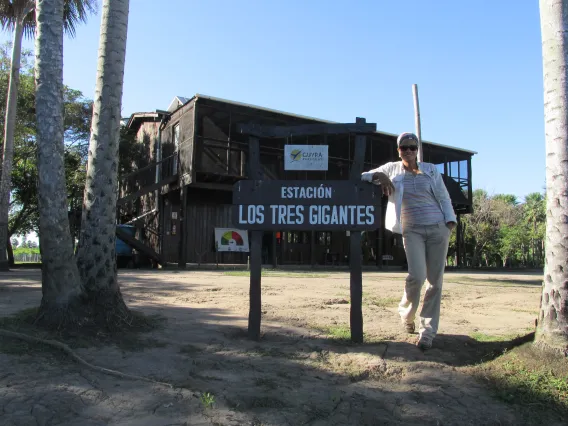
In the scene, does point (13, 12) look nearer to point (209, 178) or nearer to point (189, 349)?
point (209, 178)

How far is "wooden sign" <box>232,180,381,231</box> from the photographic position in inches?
160

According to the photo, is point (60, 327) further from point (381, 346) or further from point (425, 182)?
point (425, 182)

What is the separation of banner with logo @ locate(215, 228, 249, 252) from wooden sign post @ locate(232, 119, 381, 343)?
15.7 m

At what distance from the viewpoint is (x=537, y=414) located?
272cm

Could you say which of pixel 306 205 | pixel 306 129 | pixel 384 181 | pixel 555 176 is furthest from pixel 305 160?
pixel 555 176

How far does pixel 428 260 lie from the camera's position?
402cm

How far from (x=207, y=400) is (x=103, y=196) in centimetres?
223

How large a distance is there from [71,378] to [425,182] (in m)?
3.11

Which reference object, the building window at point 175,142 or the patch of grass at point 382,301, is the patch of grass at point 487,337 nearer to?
the patch of grass at point 382,301

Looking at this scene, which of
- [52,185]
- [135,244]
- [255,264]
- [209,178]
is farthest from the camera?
[209,178]

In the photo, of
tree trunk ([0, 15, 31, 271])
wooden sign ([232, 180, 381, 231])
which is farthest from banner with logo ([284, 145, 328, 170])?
tree trunk ([0, 15, 31, 271])

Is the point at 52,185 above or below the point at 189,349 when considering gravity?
above

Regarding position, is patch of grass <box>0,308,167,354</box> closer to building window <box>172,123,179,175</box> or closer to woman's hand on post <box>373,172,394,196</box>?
woman's hand on post <box>373,172,394,196</box>

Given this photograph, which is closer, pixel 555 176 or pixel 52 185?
pixel 555 176
